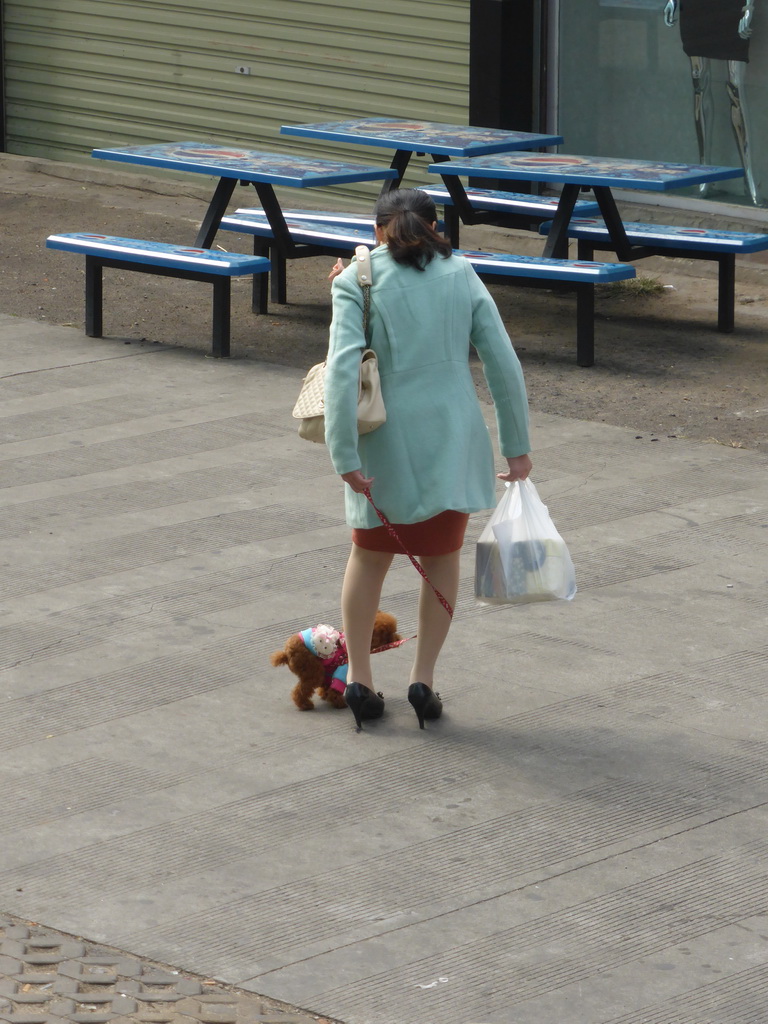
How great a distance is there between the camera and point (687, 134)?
1230 centimetres

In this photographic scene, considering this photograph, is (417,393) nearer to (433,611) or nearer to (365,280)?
(365,280)

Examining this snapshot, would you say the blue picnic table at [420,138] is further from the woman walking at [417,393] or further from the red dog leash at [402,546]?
the red dog leash at [402,546]

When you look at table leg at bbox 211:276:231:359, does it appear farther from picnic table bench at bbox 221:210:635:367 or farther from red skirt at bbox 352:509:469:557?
red skirt at bbox 352:509:469:557

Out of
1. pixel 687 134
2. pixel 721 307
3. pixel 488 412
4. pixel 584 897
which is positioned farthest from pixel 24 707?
pixel 687 134

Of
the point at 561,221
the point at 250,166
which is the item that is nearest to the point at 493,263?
the point at 561,221

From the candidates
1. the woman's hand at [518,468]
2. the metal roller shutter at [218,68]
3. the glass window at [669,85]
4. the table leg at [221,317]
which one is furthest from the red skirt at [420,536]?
the metal roller shutter at [218,68]

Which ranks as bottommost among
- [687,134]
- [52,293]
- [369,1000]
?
[369,1000]

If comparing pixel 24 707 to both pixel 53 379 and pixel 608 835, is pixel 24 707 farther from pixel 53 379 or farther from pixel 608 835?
pixel 53 379

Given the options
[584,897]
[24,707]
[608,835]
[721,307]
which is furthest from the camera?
[721,307]

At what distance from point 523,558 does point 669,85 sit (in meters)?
8.23

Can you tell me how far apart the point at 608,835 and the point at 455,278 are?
1626 mm

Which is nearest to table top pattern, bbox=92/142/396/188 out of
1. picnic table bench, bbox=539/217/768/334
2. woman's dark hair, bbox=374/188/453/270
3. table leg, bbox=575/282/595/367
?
picnic table bench, bbox=539/217/768/334

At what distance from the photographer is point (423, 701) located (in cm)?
502

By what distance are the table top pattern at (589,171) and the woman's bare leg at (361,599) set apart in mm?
4887
